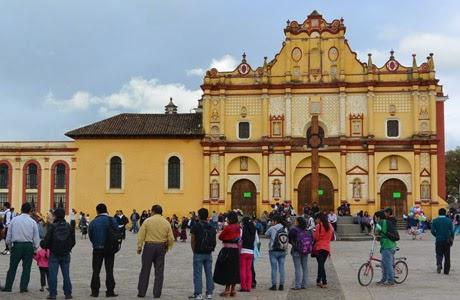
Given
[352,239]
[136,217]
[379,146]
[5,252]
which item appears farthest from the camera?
[379,146]

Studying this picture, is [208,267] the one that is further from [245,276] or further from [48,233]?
[48,233]

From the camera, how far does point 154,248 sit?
1392cm

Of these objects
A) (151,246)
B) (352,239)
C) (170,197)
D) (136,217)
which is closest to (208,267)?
(151,246)

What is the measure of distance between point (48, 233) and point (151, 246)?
203 centimetres

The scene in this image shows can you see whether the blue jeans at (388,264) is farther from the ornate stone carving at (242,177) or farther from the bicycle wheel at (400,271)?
the ornate stone carving at (242,177)

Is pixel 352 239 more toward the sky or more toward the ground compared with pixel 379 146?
more toward the ground

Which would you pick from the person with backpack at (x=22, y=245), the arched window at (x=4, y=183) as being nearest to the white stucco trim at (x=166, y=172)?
the arched window at (x=4, y=183)

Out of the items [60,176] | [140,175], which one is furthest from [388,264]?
[60,176]

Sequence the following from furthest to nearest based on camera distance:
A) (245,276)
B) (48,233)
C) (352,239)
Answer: (352,239)
(245,276)
(48,233)

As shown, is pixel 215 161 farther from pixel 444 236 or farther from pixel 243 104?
pixel 444 236

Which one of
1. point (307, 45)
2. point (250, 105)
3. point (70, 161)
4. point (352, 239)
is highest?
point (307, 45)

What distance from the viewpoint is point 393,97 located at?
48.7 meters

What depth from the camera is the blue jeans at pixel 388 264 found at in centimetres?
1599

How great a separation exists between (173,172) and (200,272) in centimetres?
3643
